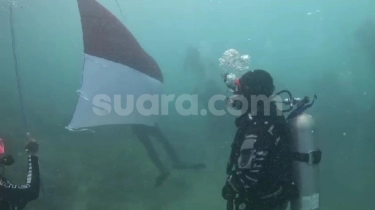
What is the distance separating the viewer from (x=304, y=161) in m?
4.07

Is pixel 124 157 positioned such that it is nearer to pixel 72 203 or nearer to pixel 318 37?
pixel 72 203

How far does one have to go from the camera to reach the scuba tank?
4.11 metres

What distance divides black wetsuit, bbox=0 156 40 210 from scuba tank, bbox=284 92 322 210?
376 cm

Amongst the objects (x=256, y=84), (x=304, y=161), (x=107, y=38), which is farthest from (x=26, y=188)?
(x=107, y=38)

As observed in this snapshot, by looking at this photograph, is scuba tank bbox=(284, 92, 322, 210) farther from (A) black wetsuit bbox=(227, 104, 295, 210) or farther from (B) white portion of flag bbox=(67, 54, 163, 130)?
(B) white portion of flag bbox=(67, 54, 163, 130)

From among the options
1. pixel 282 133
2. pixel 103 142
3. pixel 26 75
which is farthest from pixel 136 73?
pixel 26 75

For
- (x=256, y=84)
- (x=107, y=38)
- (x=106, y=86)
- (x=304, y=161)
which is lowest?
(x=304, y=161)

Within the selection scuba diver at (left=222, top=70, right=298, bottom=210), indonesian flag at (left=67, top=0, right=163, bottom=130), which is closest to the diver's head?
scuba diver at (left=222, top=70, right=298, bottom=210)

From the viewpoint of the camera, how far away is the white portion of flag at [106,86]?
26.8 ft

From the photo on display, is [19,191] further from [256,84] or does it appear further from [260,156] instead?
[256,84]

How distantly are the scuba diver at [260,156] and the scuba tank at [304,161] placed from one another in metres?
0.19

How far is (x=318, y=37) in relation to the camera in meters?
87.9

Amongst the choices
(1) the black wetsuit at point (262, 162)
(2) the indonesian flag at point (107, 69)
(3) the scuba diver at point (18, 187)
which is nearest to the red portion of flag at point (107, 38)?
(2) the indonesian flag at point (107, 69)

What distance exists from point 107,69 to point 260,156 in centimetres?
584
